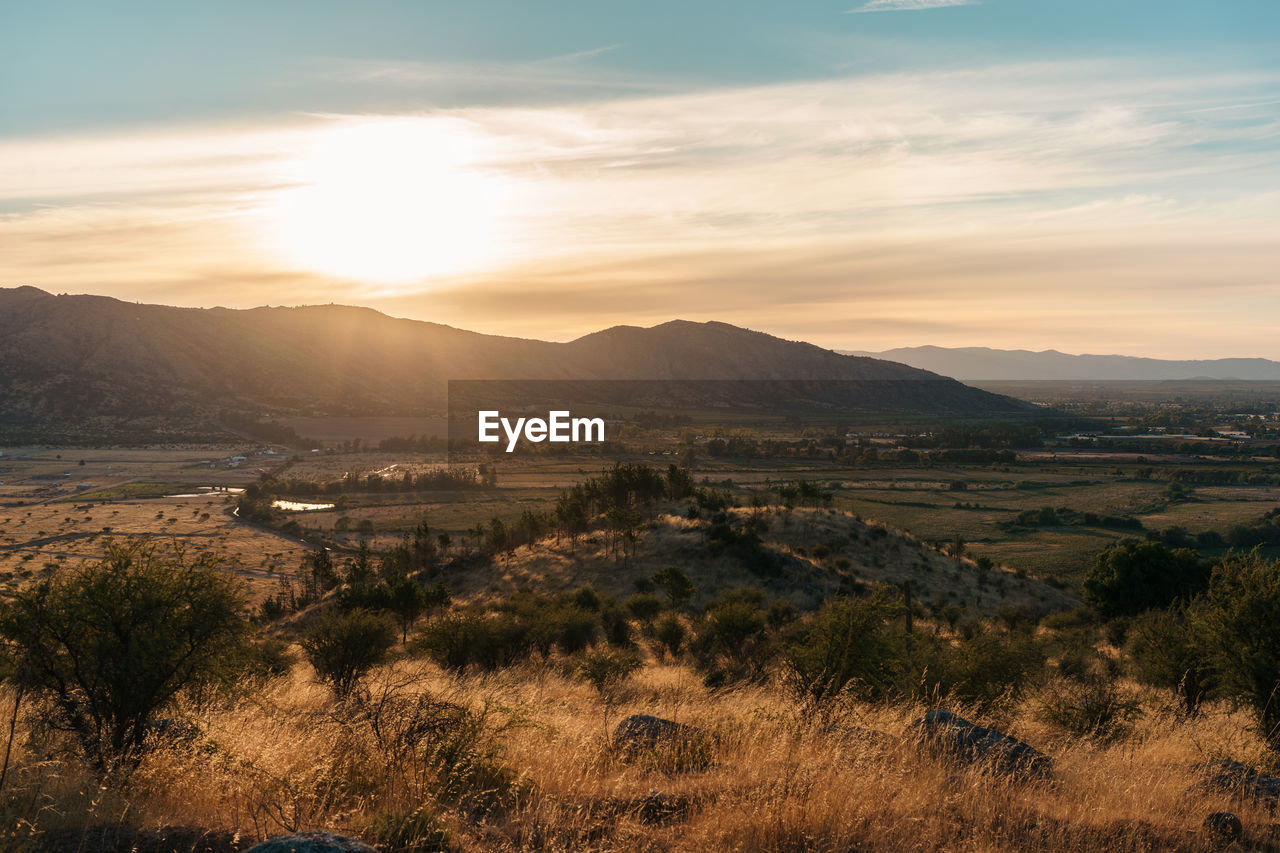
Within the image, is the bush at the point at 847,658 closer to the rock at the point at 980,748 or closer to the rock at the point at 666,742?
the rock at the point at 980,748

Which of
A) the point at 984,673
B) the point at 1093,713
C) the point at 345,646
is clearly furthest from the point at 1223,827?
the point at 345,646

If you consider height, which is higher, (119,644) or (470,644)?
(119,644)

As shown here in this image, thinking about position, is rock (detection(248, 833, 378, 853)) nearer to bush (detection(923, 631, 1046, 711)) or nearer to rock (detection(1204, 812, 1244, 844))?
rock (detection(1204, 812, 1244, 844))

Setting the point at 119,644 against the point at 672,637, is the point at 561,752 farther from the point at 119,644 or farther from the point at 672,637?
the point at 672,637

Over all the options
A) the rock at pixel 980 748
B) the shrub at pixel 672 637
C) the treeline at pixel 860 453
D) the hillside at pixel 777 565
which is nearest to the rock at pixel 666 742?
the rock at pixel 980 748

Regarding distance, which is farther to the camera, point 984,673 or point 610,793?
point 984,673

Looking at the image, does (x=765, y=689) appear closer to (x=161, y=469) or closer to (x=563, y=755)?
(x=563, y=755)
